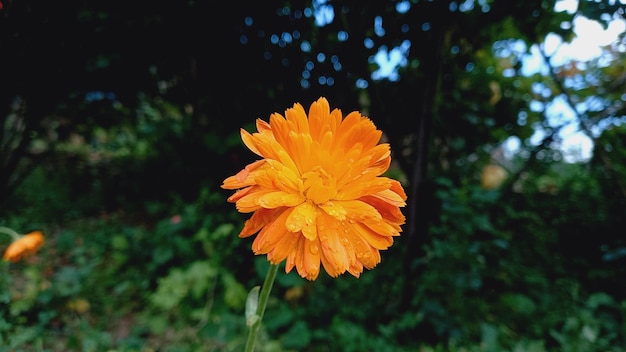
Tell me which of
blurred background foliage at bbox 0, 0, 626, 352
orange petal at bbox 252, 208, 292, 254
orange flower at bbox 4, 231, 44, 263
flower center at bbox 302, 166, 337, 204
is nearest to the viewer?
orange petal at bbox 252, 208, 292, 254

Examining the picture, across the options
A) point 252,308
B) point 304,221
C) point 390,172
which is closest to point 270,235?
point 304,221

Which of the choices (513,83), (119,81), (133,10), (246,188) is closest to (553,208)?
(513,83)

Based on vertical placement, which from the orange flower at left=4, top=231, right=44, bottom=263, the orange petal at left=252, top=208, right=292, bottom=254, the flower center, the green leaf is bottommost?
the orange flower at left=4, top=231, right=44, bottom=263

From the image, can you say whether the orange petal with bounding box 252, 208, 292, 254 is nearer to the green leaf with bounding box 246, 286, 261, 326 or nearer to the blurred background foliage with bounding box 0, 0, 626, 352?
the green leaf with bounding box 246, 286, 261, 326

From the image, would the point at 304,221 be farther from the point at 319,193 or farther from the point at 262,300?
the point at 262,300

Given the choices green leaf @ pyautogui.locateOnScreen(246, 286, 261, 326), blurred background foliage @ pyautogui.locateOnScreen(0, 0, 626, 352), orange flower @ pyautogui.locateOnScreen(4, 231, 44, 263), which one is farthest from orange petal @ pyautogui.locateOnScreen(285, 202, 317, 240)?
orange flower @ pyautogui.locateOnScreen(4, 231, 44, 263)

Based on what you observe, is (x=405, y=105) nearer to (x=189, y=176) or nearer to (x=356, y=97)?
(x=356, y=97)
